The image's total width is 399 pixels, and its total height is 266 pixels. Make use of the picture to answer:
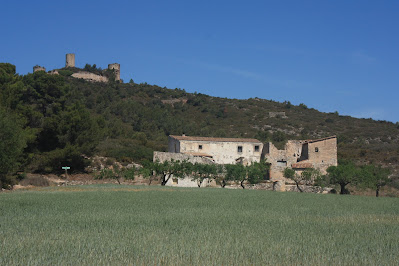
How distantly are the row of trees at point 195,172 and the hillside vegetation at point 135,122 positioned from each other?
4.53 meters

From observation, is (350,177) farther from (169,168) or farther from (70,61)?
(70,61)

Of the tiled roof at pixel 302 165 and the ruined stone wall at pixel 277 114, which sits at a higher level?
the ruined stone wall at pixel 277 114

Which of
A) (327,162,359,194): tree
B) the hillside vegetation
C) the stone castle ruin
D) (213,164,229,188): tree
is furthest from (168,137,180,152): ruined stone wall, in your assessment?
the stone castle ruin

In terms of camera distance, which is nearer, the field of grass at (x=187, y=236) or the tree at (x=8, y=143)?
the field of grass at (x=187, y=236)

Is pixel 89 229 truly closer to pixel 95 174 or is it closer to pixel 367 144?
pixel 95 174

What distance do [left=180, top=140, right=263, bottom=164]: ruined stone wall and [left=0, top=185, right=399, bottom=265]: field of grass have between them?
31.3 m

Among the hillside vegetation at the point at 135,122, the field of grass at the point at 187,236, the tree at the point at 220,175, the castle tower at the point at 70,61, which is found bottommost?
the field of grass at the point at 187,236

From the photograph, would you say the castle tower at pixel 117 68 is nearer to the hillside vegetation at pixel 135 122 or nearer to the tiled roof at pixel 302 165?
the hillside vegetation at pixel 135 122

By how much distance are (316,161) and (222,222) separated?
34.9 meters

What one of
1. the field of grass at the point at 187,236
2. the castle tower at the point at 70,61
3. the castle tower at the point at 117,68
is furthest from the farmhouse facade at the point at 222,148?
the castle tower at the point at 70,61

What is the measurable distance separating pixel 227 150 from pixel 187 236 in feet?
132

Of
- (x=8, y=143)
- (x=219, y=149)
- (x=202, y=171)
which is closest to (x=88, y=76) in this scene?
(x=219, y=149)

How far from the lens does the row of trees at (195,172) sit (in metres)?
43.8

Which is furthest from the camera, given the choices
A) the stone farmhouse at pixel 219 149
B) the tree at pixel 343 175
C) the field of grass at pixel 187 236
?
the stone farmhouse at pixel 219 149
